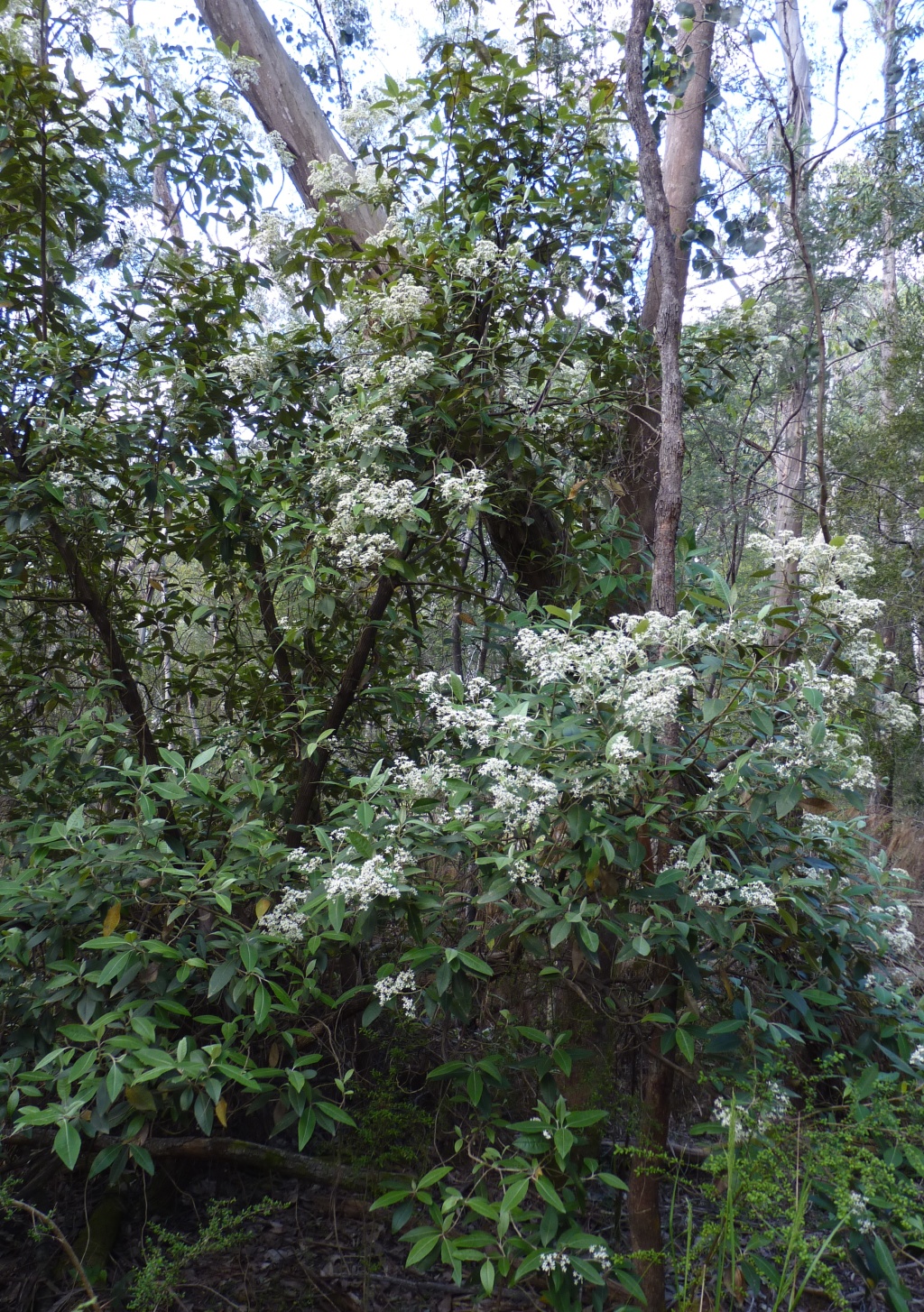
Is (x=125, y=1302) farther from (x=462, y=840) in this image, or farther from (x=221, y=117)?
(x=221, y=117)

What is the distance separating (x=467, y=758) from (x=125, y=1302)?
1.97 meters

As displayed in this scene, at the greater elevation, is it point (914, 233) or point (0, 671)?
point (914, 233)

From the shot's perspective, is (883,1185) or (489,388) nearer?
(883,1185)

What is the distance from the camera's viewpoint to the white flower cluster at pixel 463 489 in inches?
99.7

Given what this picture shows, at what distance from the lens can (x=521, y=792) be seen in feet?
6.62

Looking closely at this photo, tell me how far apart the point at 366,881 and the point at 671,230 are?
2.79 meters

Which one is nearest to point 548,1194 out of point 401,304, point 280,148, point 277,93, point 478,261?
point 401,304

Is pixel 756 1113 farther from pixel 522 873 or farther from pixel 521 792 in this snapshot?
pixel 521 792

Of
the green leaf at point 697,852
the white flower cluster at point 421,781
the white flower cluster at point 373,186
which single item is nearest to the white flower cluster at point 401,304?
the white flower cluster at point 373,186

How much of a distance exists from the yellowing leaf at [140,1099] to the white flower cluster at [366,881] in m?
0.67

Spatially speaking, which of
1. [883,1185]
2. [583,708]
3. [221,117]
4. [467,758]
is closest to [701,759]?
[583,708]

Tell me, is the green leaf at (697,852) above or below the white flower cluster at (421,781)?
below

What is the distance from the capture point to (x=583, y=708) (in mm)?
2234

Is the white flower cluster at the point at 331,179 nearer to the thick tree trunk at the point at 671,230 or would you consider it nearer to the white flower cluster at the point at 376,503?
the thick tree trunk at the point at 671,230
